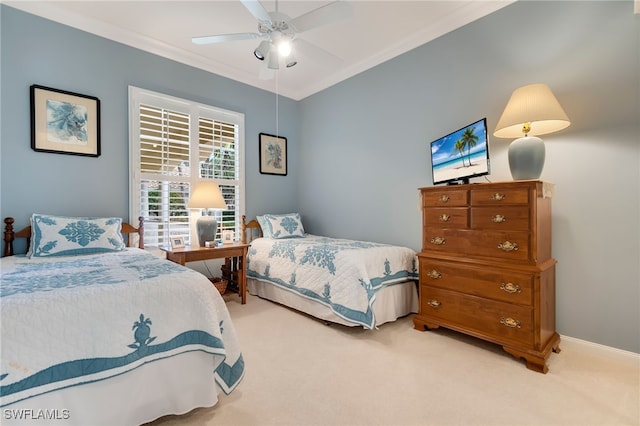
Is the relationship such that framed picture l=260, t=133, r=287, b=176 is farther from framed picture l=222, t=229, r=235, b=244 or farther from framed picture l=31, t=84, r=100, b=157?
framed picture l=31, t=84, r=100, b=157

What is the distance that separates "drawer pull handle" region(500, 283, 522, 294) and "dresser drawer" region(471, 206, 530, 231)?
39cm

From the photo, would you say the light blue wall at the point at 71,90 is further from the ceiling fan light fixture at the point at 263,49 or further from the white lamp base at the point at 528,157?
the white lamp base at the point at 528,157

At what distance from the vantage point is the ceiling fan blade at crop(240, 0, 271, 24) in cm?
190

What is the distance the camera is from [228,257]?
10.9 feet

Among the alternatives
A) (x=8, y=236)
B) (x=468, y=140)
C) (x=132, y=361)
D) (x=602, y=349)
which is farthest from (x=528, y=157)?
(x=8, y=236)

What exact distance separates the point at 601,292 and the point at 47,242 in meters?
4.30

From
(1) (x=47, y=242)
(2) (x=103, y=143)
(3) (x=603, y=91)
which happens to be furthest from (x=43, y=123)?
(3) (x=603, y=91)

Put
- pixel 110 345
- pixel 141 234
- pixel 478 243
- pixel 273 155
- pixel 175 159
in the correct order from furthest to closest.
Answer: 1. pixel 273 155
2. pixel 175 159
3. pixel 141 234
4. pixel 478 243
5. pixel 110 345

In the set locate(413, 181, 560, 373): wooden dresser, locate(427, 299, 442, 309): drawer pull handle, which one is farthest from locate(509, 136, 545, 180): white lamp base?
locate(427, 299, 442, 309): drawer pull handle

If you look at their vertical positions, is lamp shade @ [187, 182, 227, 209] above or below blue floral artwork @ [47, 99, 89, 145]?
below

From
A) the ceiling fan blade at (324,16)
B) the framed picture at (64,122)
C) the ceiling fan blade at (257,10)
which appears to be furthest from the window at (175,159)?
the ceiling fan blade at (324,16)

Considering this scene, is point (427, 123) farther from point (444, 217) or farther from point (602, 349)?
point (602, 349)

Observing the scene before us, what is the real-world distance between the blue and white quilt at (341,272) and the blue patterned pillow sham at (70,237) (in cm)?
157

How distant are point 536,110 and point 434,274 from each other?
4.69 ft
